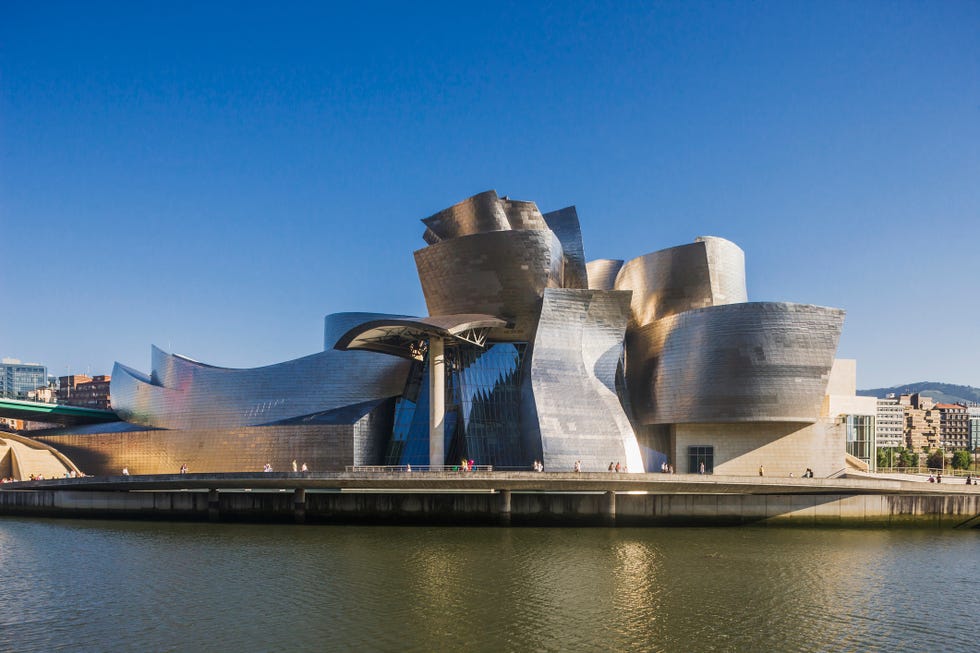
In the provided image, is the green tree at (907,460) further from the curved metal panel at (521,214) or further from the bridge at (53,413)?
the bridge at (53,413)

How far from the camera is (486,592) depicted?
17.0 m

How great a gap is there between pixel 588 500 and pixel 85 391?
127284 millimetres

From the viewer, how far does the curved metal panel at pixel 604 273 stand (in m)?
49.9

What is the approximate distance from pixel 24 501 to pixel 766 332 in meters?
36.0

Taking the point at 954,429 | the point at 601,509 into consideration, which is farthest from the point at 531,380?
the point at 954,429

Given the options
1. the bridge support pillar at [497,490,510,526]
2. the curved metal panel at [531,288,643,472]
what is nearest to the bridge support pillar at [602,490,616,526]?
the bridge support pillar at [497,490,510,526]

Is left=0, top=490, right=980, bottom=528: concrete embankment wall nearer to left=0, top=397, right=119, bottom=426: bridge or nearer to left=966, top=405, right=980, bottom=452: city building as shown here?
left=0, top=397, right=119, bottom=426: bridge

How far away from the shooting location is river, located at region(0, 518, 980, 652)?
44.5ft

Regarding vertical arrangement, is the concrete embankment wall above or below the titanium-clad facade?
below

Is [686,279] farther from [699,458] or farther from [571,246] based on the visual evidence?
[699,458]

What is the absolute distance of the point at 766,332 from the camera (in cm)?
3744

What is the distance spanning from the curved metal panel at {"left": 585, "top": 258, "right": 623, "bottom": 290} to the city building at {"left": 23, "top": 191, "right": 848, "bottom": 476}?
4465 millimetres

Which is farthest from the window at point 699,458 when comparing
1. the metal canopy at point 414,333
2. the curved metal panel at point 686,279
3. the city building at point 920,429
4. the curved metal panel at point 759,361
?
the city building at point 920,429

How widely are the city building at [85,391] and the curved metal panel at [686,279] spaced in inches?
4346
